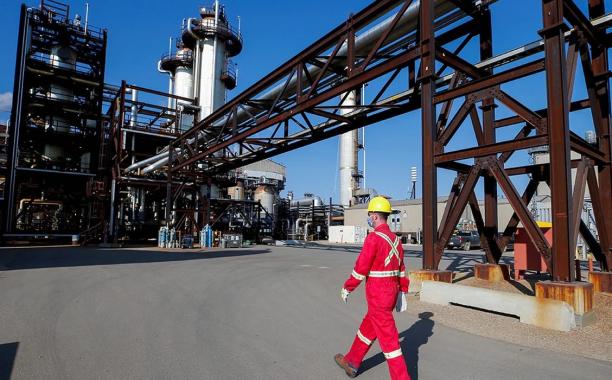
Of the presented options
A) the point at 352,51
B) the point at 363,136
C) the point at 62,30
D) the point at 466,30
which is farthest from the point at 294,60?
the point at 363,136

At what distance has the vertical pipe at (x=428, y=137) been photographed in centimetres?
806

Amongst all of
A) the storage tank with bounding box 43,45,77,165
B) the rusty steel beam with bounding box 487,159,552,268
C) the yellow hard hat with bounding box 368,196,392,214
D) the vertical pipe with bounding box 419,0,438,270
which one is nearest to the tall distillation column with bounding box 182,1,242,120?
the storage tank with bounding box 43,45,77,165

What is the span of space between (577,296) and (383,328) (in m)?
3.97

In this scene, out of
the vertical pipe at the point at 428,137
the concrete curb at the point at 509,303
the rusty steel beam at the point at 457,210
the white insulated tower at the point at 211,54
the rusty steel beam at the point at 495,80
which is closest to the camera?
the concrete curb at the point at 509,303

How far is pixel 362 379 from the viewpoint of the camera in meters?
3.77

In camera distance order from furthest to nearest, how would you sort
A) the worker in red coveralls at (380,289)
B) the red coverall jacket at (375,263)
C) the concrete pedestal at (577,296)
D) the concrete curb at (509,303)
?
the concrete pedestal at (577,296)
the concrete curb at (509,303)
the red coverall jacket at (375,263)
the worker in red coveralls at (380,289)

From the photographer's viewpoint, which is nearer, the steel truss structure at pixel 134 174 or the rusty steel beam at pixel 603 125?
the rusty steel beam at pixel 603 125

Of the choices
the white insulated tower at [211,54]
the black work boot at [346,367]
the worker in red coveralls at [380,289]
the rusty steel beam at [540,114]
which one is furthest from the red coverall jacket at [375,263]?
the white insulated tower at [211,54]

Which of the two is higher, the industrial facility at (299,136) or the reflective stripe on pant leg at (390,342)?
the industrial facility at (299,136)

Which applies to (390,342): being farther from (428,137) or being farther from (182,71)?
(182,71)

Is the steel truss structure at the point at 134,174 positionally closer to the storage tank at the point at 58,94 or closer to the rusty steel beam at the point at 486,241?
the storage tank at the point at 58,94

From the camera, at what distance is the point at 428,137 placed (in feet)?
27.3

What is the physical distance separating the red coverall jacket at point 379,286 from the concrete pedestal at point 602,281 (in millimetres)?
6110

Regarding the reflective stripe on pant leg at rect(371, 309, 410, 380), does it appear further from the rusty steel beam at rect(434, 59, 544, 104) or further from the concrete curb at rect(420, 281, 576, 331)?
the rusty steel beam at rect(434, 59, 544, 104)
